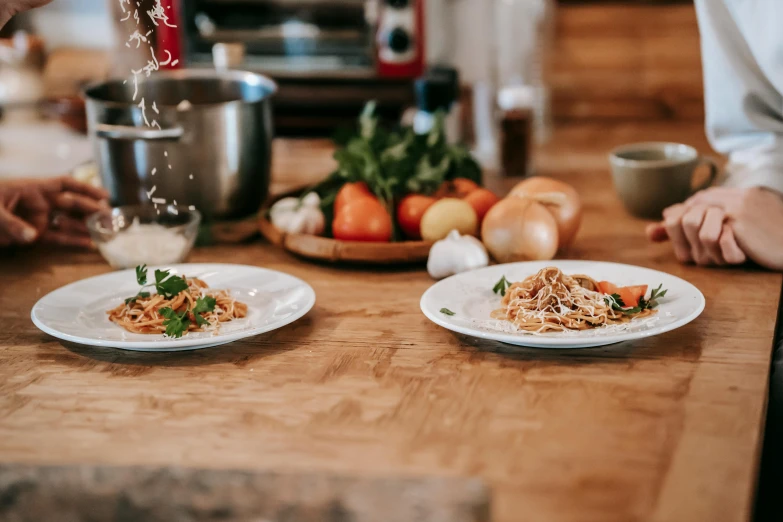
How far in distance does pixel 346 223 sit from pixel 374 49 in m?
1.71

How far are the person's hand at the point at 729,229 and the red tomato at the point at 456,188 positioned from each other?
0.30 meters

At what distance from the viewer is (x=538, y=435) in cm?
79

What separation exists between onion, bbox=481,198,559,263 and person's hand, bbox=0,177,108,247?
2.15 feet

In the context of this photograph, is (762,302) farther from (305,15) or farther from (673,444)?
(305,15)

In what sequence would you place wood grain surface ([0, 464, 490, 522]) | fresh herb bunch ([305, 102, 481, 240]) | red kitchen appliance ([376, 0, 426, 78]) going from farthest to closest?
red kitchen appliance ([376, 0, 426, 78]) < fresh herb bunch ([305, 102, 481, 240]) < wood grain surface ([0, 464, 490, 522])

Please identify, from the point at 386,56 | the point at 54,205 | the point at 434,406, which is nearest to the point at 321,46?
the point at 386,56

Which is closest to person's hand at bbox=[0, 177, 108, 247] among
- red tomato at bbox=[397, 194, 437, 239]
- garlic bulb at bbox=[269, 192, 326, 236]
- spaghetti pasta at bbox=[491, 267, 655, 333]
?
garlic bulb at bbox=[269, 192, 326, 236]

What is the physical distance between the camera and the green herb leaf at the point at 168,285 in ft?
3.42

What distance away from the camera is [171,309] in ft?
3.30

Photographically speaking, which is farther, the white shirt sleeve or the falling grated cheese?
the white shirt sleeve

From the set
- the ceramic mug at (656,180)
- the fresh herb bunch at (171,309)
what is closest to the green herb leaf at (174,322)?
the fresh herb bunch at (171,309)

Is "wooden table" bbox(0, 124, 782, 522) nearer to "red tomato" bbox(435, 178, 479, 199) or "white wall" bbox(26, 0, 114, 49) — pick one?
"red tomato" bbox(435, 178, 479, 199)

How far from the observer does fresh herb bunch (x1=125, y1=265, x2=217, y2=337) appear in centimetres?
99

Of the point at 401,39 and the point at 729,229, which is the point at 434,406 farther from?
the point at 401,39
